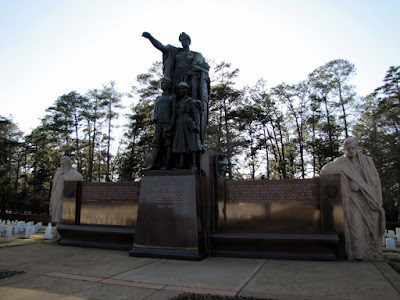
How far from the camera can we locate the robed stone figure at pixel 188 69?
8523mm

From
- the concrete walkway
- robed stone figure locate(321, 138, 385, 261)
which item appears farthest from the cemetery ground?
robed stone figure locate(321, 138, 385, 261)

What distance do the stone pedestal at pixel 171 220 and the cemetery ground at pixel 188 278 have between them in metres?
0.29

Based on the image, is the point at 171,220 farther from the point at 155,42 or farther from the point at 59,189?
the point at 155,42

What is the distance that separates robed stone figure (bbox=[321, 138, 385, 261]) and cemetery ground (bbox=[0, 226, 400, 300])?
491 mm

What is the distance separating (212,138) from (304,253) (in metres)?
22.4

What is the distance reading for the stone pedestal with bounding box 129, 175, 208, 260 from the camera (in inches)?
265

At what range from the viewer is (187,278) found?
16.5 ft

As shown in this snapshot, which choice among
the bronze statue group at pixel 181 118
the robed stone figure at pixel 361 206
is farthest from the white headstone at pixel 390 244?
the bronze statue group at pixel 181 118

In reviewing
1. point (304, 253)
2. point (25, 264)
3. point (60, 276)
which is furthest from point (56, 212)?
point (304, 253)

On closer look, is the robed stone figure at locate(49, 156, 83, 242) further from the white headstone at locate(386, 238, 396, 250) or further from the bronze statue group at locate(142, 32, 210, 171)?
the white headstone at locate(386, 238, 396, 250)

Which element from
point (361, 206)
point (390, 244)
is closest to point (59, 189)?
point (361, 206)

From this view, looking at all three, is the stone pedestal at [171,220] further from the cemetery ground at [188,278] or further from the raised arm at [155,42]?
the raised arm at [155,42]

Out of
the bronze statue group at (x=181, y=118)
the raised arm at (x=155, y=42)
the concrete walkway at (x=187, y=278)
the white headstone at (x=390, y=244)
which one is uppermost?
the raised arm at (x=155, y=42)

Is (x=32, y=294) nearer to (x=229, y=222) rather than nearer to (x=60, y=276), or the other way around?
(x=60, y=276)
